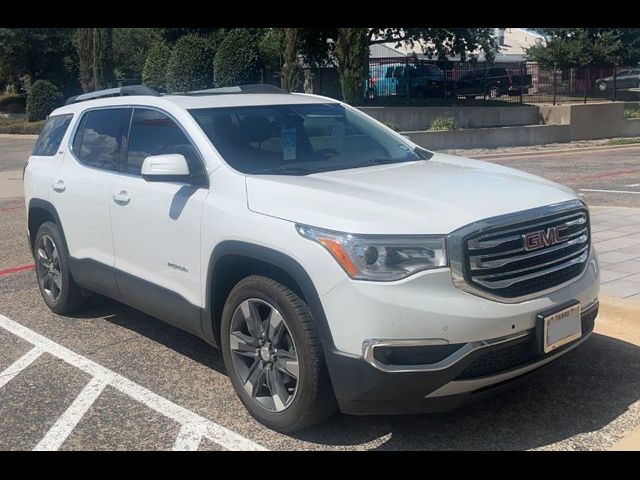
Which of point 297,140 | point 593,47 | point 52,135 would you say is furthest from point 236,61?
point 297,140

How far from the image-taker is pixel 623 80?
29.9 meters

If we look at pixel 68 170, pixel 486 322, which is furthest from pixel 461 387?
pixel 68 170

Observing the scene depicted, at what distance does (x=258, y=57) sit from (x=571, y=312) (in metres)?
27.0

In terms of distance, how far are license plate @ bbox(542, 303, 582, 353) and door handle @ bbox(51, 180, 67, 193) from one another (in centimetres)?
386

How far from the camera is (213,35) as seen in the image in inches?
1329

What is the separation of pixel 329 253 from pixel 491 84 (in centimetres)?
2386

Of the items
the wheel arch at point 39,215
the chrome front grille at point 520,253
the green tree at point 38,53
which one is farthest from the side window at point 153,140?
the green tree at point 38,53

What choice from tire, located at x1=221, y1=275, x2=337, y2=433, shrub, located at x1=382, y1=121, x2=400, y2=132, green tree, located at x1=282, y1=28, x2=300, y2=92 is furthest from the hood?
green tree, located at x1=282, y1=28, x2=300, y2=92

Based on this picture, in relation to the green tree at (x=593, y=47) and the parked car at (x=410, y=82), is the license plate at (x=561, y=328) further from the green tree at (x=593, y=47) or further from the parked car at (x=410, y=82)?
the green tree at (x=593, y=47)

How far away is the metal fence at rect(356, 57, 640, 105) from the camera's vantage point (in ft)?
84.0

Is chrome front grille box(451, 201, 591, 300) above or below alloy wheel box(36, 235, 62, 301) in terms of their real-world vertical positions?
above

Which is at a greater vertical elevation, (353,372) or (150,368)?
(353,372)

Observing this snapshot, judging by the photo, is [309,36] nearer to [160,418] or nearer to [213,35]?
[213,35]

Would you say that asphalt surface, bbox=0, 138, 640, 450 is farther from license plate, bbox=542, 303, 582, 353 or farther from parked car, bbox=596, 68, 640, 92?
parked car, bbox=596, 68, 640, 92
